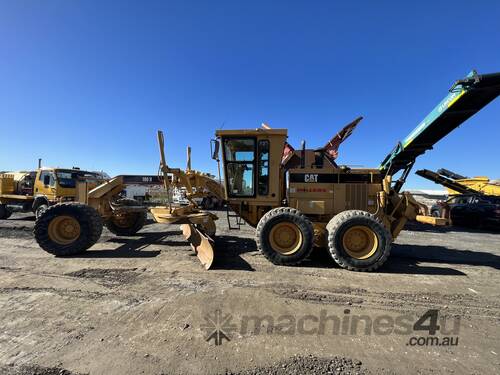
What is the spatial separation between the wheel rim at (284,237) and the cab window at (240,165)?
122 cm

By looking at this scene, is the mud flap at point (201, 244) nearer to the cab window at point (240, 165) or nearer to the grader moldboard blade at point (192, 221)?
the grader moldboard blade at point (192, 221)

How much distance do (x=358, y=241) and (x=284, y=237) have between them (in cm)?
156

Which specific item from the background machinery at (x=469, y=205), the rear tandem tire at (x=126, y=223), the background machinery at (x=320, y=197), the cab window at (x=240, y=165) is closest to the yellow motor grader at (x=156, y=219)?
the cab window at (x=240, y=165)

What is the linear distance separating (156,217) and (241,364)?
4.54m

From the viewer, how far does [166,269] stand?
5434 millimetres

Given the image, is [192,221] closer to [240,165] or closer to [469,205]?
[240,165]

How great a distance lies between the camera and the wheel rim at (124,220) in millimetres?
8781

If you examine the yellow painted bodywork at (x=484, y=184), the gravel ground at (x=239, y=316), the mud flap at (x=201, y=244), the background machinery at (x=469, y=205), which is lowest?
the gravel ground at (x=239, y=316)

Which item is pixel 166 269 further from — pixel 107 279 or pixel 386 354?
pixel 386 354

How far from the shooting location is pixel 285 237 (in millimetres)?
5992

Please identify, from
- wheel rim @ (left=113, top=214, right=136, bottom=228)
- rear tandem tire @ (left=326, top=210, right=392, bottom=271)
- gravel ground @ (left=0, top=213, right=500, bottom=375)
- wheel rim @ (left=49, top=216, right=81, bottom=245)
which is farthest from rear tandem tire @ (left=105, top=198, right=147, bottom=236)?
rear tandem tire @ (left=326, top=210, right=392, bottom=271)

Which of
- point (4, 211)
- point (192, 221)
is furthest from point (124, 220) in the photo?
point (4, 211)

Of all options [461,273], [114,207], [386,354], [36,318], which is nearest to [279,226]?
[386,354]

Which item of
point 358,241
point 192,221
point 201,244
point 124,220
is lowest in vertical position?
point 201,244
